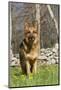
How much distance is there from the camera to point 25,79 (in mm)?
2158

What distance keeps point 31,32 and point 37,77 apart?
1.42 ft

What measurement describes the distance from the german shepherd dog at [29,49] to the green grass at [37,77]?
0.05 m

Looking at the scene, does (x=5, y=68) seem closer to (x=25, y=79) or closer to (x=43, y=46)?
(x=25, y=79)

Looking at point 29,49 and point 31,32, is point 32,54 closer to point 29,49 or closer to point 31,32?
point 29,49

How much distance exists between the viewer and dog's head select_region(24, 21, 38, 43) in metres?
2.18

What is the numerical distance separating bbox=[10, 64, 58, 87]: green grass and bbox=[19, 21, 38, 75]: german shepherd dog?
0.05 meters

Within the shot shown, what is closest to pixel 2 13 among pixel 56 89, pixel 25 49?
pixel 25 49

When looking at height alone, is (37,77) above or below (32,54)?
below

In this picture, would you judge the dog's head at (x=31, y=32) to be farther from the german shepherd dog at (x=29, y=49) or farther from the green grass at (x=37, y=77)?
the green grass at (x=37, y=77)

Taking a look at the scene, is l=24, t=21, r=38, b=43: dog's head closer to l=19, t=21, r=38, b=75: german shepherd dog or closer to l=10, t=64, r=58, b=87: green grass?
l=19, t=21, r=38, b=75: german shepherd dog

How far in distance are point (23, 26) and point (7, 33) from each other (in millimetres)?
166

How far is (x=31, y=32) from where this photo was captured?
7.21 ft

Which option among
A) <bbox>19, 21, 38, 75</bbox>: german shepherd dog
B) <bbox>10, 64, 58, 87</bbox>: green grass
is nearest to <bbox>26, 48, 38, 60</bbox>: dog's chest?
<bbox>19, 21, 38, 75</bbox>: german shepherd dog

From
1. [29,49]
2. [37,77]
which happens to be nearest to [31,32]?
[29,49]
